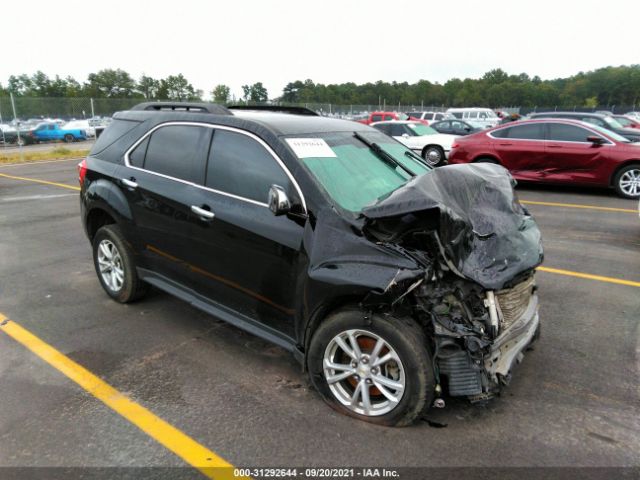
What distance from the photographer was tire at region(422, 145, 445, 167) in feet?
48.3

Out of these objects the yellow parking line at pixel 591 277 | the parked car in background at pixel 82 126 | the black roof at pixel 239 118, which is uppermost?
the black roof at pixel 239 118

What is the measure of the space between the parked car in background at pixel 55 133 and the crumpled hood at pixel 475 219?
32141mm

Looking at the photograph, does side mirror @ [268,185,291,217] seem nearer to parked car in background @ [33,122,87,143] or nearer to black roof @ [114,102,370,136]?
black roof @ [114,102,370,136]

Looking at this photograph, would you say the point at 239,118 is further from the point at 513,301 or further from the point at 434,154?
the point at 434,154

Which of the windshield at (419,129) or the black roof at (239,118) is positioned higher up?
the black roof at (239,118)

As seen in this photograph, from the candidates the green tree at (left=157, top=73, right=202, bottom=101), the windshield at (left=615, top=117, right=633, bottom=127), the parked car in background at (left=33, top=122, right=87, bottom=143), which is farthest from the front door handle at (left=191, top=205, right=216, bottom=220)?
the green tree at (left=157, top=73, right=202, bottom=101)

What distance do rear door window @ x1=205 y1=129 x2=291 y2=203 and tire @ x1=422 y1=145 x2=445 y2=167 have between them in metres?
11.9

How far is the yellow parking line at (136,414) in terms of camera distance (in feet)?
8.58

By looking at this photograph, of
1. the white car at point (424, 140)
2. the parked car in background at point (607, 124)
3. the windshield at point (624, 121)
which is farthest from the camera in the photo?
the windshield at point (624, 121)

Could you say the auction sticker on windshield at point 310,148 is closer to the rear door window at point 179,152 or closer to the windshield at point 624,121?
the rear door window at point 179,152

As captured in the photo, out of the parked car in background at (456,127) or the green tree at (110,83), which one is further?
the green tree at (110,83)

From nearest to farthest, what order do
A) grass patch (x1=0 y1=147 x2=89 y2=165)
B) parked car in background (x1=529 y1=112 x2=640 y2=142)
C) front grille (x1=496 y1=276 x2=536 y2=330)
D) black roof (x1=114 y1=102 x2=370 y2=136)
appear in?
1. front grille (x1=496 y1=276 x2=536 y2=330)
2. black roof (x1=114 y1=102 x2=370 y2=136)
3. parked car in background (x1=529 y1=112 x2=640 y2=142)
4. grass patch (x1=0 y1=147 x2=89 y2=165)

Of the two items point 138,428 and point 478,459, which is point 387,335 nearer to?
point 478,459

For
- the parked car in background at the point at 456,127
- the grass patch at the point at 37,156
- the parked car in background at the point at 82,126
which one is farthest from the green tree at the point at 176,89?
the parked car in background at the point at 456,127
